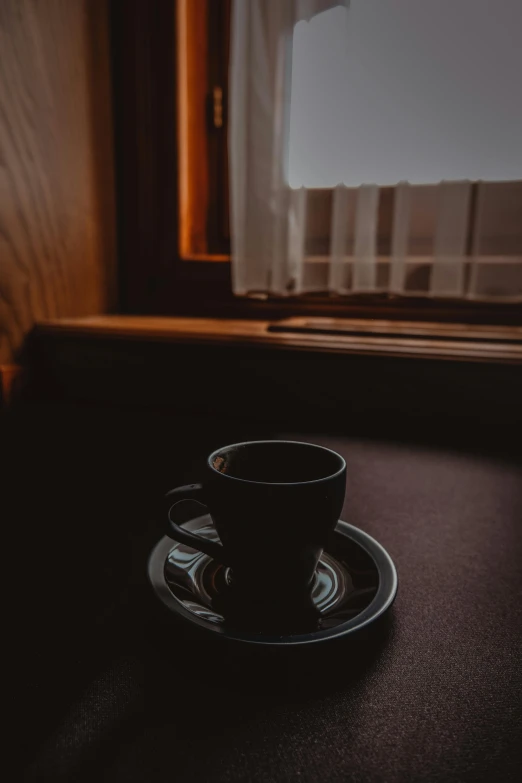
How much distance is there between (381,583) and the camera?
31cm

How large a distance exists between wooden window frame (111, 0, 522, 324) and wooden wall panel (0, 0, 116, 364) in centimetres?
6

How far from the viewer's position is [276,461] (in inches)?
12.8

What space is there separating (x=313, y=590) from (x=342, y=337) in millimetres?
687

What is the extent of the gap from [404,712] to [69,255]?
1.29 m

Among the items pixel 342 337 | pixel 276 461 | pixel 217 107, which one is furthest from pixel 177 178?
pixel 276 461

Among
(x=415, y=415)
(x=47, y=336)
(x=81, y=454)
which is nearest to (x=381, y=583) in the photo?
(x=81, y=454)

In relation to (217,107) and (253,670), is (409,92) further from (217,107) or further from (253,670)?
(253,670)

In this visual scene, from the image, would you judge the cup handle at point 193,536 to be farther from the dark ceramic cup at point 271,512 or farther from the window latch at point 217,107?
the window latch at point 217,107

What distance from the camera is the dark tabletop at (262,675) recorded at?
0.21 meters

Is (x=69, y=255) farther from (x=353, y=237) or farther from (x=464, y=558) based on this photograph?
(x=464, y=558)

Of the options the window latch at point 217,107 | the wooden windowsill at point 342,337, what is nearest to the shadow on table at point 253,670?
the wooden windowsill at point 342,337

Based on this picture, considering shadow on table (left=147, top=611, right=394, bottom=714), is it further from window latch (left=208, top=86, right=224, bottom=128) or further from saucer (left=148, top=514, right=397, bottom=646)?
window latch (left=208, top=86, right=224, bottom=128)

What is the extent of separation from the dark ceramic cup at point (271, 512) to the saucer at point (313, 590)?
0.02m

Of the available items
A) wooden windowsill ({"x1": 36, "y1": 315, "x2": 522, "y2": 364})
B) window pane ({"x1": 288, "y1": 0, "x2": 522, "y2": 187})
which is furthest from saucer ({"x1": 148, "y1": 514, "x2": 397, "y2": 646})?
window pane ({"x1": 288, "y1": 0, "x2": 522, "y2": 187})
